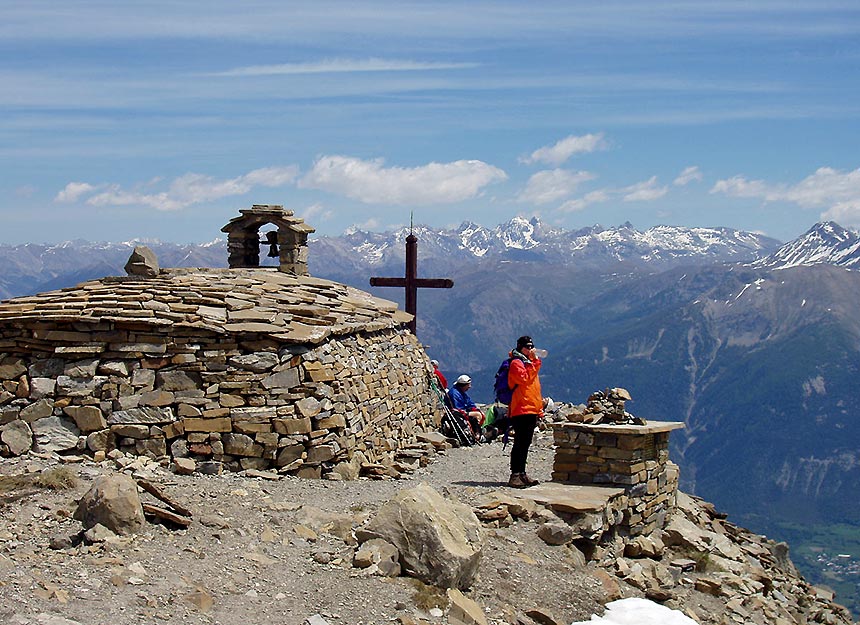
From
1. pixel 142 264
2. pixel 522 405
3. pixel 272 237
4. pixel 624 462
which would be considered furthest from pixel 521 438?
pixel 272 237

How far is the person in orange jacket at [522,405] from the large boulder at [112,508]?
701 centimetres

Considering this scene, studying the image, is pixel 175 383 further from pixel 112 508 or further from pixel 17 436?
pixel 112 508

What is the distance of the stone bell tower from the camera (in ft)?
81.4

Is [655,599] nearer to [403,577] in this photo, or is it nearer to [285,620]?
[403,577]

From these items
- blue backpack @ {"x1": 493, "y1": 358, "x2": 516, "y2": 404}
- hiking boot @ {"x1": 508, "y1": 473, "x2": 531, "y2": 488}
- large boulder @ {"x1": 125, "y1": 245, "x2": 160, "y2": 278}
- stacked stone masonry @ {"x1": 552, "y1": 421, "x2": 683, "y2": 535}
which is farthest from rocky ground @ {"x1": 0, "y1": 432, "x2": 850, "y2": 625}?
large boulder @ {"x1": 125, "y1": 245, "x2": 160, "y2": 278}

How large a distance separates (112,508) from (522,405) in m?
7.40

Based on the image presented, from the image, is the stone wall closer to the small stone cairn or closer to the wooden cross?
the small stone cairn

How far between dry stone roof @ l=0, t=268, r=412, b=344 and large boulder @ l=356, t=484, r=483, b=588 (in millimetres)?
6013

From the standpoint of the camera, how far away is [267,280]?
22094 millimetres

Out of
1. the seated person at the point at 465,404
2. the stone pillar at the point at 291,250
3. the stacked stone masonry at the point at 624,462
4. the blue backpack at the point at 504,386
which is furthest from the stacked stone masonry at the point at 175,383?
the seated person at the point at 465,404

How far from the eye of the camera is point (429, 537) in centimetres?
1236

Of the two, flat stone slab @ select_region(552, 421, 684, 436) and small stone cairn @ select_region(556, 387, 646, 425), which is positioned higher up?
small stone cairn @ select_region(556, 387, 646, 425)

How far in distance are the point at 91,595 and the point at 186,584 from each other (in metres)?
1.05

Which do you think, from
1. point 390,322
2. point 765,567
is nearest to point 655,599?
point 765,567
